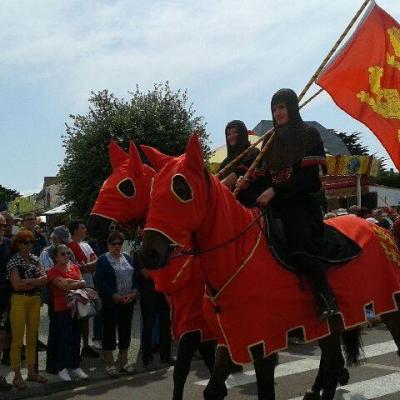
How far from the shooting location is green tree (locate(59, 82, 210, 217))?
1450 centimetres

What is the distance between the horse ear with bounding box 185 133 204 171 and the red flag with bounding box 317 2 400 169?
2.72m

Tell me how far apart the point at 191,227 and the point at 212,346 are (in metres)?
2.69

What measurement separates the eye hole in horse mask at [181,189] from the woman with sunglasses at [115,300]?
13.8ft

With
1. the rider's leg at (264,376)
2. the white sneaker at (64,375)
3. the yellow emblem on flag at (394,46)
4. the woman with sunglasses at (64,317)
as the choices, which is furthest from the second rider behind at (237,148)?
the white sneaker at (64,375)

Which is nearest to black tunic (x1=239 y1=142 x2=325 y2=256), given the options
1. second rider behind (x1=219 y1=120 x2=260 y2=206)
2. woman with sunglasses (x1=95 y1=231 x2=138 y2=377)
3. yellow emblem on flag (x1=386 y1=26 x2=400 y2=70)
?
second rider behind (x1=219 y1=120 x2=260 y2=206)

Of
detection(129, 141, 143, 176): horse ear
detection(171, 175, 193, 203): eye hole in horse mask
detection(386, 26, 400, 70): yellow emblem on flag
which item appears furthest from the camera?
detection(386, 26, 400, 70): yellow emblem on flag

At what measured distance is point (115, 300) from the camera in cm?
860

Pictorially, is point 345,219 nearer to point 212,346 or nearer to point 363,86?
point 363,86

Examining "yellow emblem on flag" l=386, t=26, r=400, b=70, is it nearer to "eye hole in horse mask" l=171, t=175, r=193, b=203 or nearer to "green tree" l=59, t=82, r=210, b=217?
"eye hole in horse mask" l=171, t=175, r=193, b=203

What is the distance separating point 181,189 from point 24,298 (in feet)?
13.1

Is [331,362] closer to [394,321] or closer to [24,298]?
[394,321]

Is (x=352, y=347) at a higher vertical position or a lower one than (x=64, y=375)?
lower

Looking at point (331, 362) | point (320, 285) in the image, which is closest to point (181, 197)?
point (320, 285)

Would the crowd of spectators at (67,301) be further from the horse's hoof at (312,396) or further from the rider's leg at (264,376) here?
the rider's leg at (264,376)
